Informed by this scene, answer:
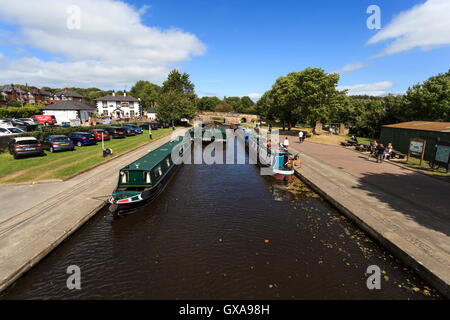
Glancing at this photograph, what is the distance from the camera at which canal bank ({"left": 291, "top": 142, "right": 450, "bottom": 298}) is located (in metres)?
7.23

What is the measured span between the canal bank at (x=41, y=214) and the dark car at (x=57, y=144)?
371 inches

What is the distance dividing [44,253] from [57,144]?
18261 mm

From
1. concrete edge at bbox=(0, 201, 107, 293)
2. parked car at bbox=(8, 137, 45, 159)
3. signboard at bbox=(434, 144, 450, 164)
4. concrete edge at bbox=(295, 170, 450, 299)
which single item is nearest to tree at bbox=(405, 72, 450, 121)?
signboard at bbox=(434, 144, 450, 164)

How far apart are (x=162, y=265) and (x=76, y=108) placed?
64.7 meters

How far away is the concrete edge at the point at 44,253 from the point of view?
6336 mm

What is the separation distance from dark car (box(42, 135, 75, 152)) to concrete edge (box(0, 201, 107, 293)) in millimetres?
15463

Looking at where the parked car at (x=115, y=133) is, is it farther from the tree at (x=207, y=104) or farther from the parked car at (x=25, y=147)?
the tree at (x=207, y=104)

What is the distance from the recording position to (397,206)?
1095 cm

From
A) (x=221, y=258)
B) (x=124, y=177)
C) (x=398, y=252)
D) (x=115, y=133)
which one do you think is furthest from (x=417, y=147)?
(x=115, y=133)

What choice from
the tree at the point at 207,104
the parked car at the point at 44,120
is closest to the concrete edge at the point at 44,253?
the parked car at the point at 44,120

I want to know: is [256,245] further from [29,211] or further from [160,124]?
[160,124]

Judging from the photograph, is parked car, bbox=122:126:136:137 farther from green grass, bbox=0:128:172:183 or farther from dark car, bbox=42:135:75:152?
green grass, bbox=0:128:172:183
